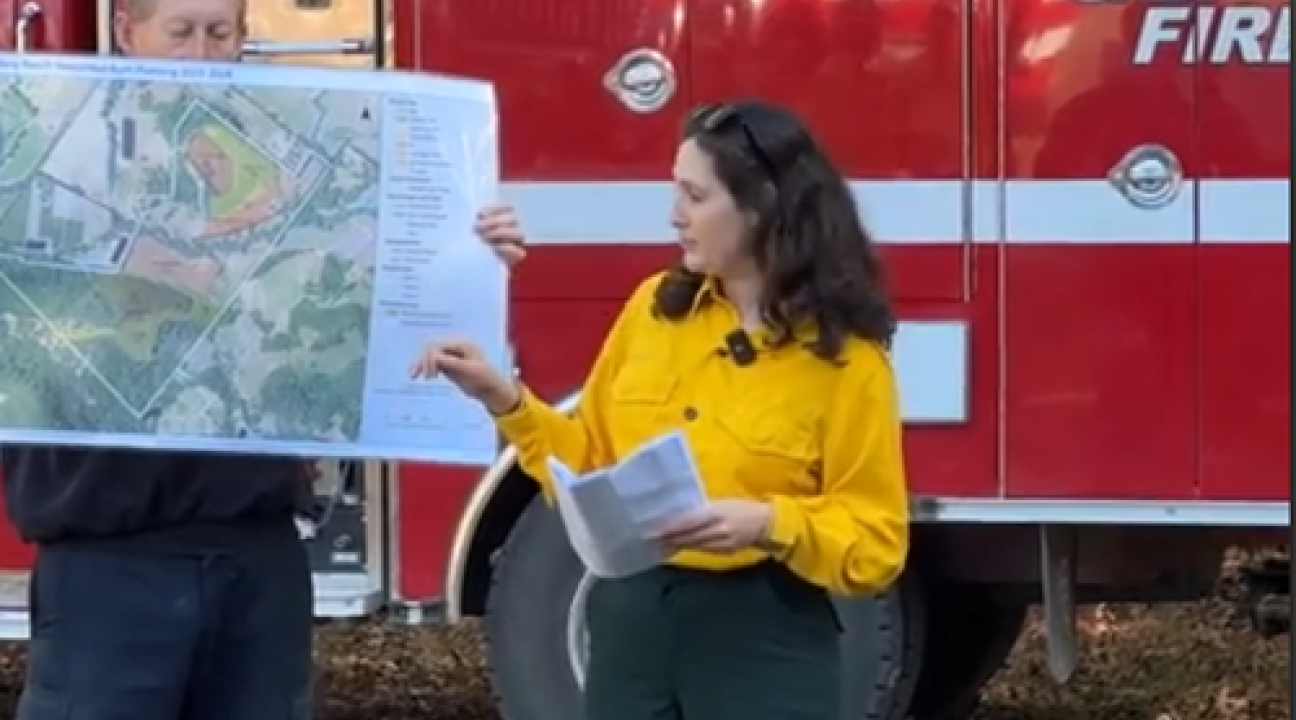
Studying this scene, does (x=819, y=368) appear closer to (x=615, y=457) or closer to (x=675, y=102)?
(x=615, y=457)

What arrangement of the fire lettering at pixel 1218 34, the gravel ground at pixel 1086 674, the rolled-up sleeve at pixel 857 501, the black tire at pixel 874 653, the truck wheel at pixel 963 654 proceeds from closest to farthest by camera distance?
the rolled-up sleeve at pixel 857 501, the fire lettering at pixel 1218 34, the black tire at pixel 874 653, the truck wheel at pixel 963 654, the gravel ground at pixel 1086 674

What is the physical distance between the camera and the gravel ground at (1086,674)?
7.77 meters

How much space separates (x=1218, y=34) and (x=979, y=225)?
2.12ft

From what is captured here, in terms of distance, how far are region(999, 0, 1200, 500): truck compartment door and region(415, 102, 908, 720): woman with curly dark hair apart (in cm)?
223

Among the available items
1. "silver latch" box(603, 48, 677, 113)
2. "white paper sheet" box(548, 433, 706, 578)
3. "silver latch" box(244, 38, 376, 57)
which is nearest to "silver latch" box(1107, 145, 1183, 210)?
"silver latch" box(603, 48, 677, 113)

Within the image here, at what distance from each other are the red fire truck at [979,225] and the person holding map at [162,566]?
91.6 inches

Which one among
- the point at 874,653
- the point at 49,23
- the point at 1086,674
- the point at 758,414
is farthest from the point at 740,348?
the point at 1086,674

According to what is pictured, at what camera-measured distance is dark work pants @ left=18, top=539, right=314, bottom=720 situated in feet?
11.3

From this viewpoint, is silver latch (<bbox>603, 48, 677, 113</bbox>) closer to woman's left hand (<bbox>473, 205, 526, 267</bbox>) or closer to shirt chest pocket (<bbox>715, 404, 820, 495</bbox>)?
woman's left hand (<bbox>473, 205, 526, 267</bbox>)

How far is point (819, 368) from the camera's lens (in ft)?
11.3

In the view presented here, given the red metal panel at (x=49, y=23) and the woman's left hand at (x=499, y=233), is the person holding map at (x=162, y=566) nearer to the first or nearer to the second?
the woman's left hand at (x=499, y=233)

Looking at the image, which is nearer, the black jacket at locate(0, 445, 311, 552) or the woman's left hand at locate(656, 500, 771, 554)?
the woman's left hand at locate(656, 500, 771, 554)

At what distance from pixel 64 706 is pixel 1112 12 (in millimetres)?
3055

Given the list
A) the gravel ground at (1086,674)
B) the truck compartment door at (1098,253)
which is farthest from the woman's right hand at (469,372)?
the gravel ground at (1086,674)
